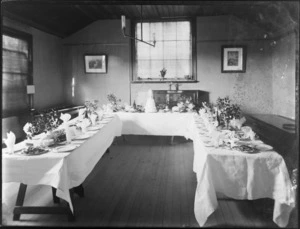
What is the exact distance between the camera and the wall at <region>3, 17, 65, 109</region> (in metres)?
7.14

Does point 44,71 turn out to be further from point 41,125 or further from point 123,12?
point 41,125

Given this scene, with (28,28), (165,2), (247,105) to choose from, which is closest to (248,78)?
(247,105)

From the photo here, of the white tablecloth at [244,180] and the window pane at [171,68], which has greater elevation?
the window pane at [171,68]

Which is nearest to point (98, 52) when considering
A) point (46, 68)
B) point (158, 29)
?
point (46, 68)

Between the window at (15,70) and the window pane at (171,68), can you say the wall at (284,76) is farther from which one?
A: the window at (15,70)

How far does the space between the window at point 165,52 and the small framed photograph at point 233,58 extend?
0.96 metres

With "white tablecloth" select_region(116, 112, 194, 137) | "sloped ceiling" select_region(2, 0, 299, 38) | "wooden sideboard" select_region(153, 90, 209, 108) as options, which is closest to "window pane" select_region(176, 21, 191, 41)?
"sloped ceiling" select_region(2, 0, 299, 38)

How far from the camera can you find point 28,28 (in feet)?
22.3

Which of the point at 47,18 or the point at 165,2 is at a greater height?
the point at 47,18

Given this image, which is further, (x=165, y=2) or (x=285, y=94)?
(x=285, y=94)

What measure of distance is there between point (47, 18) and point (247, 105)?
19.9 ft

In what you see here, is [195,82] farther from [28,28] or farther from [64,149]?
[64,149]

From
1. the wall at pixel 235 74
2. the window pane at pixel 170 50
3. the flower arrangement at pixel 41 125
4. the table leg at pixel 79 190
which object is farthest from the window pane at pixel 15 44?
the wall at pixel 235 74

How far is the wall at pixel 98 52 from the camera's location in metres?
8.81
